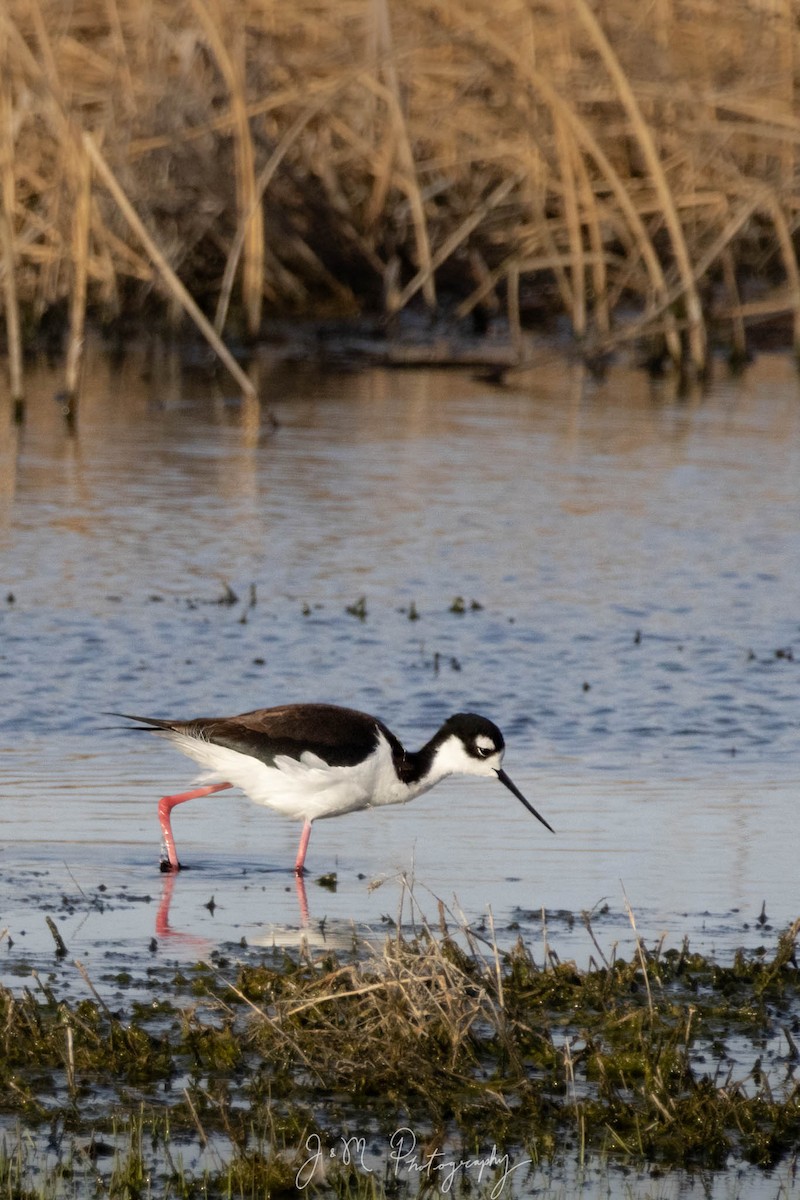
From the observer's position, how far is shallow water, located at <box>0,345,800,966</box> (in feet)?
25.1

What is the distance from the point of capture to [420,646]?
11750 millimetres

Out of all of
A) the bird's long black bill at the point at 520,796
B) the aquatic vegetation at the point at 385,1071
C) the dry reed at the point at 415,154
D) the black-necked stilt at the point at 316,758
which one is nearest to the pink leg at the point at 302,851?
the black-necked stilt at the point at 316,758

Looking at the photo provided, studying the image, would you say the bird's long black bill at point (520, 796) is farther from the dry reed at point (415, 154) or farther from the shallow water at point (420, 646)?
Result: the dry reed at point (415, 154)

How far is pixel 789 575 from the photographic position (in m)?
13.9

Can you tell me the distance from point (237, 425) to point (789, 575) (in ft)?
25.1

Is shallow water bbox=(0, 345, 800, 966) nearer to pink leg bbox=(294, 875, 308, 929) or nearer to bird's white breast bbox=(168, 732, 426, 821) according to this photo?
pink leg bbox=(294, 875, 308, 929)

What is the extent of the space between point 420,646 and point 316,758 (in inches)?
149

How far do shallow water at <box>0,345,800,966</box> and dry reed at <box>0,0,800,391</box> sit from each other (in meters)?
2.63

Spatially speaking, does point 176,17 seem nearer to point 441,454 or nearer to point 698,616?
point 441,454

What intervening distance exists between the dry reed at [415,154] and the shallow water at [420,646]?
2631 mm

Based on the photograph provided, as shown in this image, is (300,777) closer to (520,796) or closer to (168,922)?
Result: (520,796)

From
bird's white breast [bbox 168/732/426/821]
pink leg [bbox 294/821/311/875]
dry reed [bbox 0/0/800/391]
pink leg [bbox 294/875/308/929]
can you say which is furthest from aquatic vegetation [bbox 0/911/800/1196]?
dry reed [bbox 0/0/800/391]

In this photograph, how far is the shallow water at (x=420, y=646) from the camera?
7648mm

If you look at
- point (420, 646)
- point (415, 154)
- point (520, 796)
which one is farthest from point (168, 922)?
point (415, 154)
